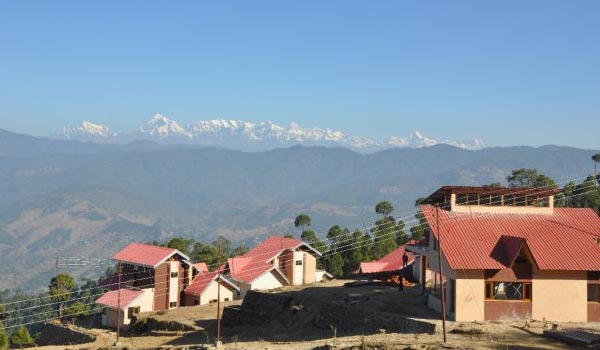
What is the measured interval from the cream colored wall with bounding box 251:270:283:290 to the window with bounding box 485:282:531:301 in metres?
33.5

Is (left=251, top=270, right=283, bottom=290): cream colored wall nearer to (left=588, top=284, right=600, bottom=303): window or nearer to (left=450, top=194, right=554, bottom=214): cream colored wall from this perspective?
(left=450, top=194, right=554, bottom=214): cream colored wall

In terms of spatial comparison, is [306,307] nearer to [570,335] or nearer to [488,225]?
[488,225]

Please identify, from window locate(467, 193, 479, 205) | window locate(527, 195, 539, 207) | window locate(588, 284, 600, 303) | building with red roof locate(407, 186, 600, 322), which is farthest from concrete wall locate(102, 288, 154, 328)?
window locate(588, 284, 600, 303)

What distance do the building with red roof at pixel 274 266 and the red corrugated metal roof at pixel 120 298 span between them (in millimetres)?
11084

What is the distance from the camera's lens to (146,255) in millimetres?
67938

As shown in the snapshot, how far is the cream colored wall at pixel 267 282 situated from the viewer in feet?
230

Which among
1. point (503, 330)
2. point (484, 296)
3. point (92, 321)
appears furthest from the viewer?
point (92, 321)

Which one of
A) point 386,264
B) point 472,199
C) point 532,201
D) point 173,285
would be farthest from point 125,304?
point 532,201

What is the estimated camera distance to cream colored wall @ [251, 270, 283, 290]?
70.0 meters

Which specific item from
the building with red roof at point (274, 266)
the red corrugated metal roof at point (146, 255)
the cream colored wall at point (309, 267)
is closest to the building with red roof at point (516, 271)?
the building with red roof at point (274, 266)

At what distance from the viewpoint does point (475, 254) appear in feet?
132

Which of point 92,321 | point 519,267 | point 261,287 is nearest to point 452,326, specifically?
point 519,267

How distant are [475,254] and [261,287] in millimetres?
34043

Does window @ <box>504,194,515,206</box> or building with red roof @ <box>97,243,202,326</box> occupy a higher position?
window @ <box>504,194,515,206</box>
